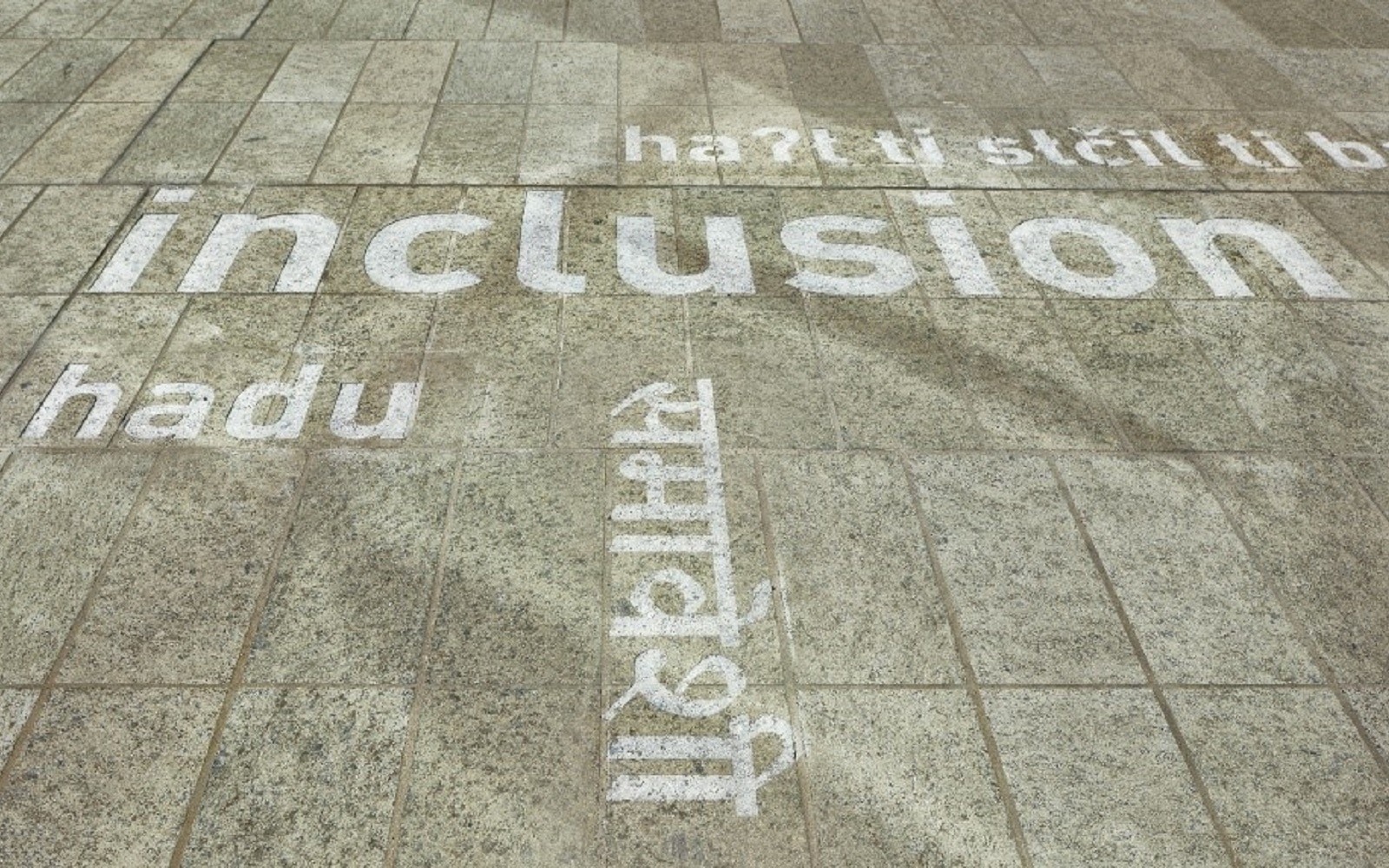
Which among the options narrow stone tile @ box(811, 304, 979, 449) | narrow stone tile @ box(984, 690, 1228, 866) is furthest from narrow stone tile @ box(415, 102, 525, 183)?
narrow stone tile @ box(984, 690, 1228, 866)

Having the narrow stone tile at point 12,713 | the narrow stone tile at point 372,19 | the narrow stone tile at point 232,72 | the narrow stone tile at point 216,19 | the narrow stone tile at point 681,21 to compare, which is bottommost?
the narrow stone tile at point 12,713

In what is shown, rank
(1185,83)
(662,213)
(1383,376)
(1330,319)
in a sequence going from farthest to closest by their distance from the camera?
(1185,83)
(662,213)
(1330,319)
(1383,376)

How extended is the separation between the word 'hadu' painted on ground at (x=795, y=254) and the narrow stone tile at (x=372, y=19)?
379 centimetres

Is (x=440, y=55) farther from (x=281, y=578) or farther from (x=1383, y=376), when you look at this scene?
(x=1383, y=376)

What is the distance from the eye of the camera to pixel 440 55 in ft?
35.1

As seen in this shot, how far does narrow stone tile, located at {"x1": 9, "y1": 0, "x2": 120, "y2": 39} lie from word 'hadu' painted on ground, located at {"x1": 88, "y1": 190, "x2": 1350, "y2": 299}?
4278mm

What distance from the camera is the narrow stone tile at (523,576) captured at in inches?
190

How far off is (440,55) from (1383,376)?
813cm

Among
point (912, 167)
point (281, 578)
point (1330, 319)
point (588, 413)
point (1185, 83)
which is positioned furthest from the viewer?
point (1185, 83)

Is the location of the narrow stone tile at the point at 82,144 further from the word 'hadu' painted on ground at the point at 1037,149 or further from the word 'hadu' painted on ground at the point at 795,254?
the word 'hadu' painted on ground at the point at 1037,149

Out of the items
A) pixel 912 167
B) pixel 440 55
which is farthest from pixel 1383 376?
pixel 440 55

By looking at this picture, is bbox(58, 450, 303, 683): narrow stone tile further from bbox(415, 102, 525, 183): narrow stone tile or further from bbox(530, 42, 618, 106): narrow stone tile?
bbox(530, 42, 618, 106): narrow stone tile

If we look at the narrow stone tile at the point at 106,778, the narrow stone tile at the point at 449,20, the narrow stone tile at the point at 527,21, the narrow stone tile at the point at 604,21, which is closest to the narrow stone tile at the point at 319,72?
the narrow stone tile at the point at 449,20

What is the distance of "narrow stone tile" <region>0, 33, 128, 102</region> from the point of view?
381 inches
